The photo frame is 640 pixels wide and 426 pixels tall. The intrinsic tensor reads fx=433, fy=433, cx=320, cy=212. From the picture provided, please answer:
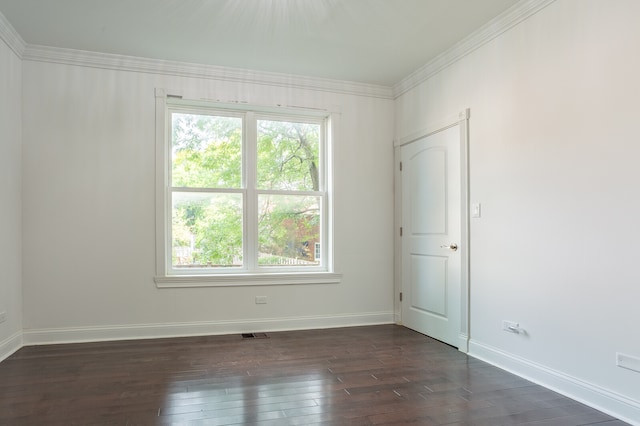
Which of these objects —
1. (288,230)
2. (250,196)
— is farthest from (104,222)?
(288,230)

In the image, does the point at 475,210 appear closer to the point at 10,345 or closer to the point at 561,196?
the point at 561,196

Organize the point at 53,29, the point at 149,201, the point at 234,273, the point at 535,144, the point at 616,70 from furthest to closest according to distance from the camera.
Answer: the point at 234,273, the point at 149,201, the point at 53,29, the point at 535,144, the point at 616,70

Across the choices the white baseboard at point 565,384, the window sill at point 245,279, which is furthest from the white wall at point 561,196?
the window sill at point 245,279

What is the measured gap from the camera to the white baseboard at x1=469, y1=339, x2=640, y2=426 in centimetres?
240

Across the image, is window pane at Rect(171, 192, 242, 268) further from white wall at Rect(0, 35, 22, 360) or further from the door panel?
the door panel

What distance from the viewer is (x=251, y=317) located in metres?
4.47

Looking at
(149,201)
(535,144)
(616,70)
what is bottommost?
(149,201)

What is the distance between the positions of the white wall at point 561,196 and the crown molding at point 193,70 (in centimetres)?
149

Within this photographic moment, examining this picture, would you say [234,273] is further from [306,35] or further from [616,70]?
[616,70]

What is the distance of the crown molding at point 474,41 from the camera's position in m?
3.11

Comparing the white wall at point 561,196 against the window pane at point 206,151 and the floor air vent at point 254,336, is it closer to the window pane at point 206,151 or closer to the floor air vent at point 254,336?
the floor air vent at point 254,336

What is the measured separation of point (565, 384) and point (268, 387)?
6.27ft

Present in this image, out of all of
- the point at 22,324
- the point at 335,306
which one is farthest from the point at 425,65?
the point at 22,324

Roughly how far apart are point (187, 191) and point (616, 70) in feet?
12.1
